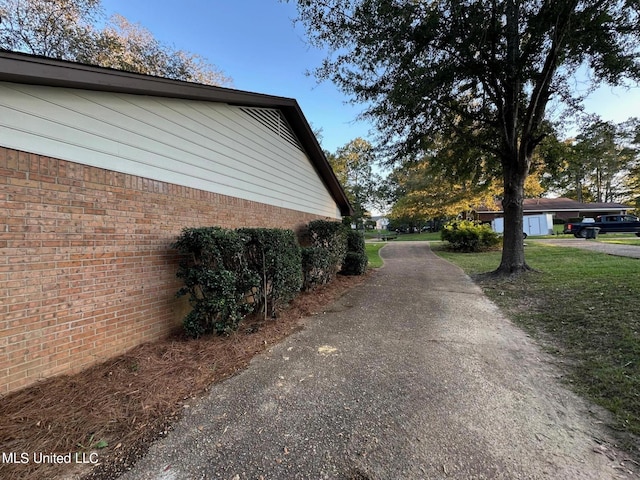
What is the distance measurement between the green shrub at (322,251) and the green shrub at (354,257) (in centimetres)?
32

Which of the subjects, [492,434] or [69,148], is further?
[69,148]

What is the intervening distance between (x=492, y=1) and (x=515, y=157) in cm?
429

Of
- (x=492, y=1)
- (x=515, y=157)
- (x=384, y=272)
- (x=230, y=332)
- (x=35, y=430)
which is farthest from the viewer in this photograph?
(x=384, y=272)

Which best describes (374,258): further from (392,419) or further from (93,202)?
(93,202)

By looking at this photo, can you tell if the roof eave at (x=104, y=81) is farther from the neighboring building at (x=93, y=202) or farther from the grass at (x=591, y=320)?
the grass at (x=591, y=320)

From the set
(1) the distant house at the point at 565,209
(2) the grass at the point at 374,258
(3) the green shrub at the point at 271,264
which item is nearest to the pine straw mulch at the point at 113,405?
(3) the green shrub at the point at 271,264

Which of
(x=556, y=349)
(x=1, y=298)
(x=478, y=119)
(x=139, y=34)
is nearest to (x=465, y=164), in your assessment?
(x=478, y=119)

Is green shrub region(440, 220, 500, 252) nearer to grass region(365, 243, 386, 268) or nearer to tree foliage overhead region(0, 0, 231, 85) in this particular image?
grass region(365, 243, 386, 268)

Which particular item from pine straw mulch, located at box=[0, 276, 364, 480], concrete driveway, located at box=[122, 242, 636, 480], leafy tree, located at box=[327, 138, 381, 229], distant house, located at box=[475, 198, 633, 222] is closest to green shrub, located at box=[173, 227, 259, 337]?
pine straw mulch, located at box=[0, 276, 364, 480]

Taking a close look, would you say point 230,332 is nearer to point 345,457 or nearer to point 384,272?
point 345,457

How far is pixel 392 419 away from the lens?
8.17 ft

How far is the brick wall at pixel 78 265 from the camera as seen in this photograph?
8.75 feet

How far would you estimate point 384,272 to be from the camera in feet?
37.4

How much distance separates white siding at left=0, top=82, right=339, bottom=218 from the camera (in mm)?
2883
